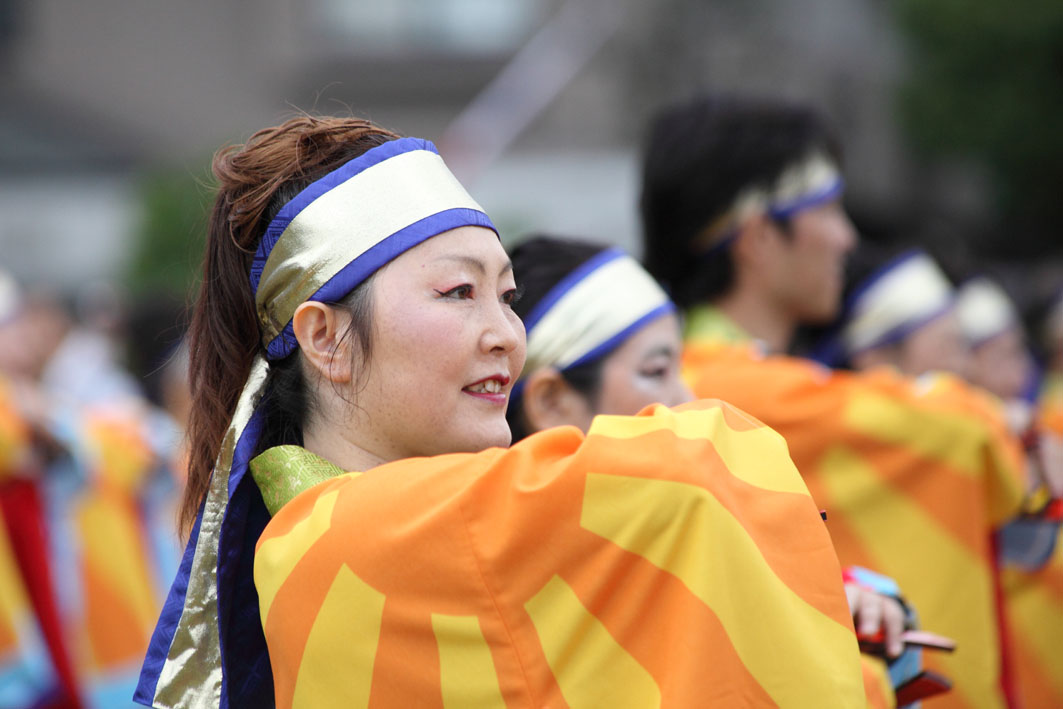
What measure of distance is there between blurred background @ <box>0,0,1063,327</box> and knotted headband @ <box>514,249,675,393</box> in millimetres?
7987

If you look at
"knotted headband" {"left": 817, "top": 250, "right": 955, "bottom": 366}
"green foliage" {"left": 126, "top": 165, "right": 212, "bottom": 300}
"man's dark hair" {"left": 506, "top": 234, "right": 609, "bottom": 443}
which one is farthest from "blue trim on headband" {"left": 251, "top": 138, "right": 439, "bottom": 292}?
"green foliage" {"left": 126, "top": 165, "right": 212, "bottom": 300}

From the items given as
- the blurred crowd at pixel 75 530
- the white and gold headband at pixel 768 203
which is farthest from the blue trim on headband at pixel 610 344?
the blurred crowd at pixel 75 530

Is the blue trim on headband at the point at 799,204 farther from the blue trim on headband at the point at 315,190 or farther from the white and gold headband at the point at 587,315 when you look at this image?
the blue trim on headband at the point at 315,190

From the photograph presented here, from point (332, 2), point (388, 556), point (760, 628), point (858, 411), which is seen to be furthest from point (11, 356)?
point (332, 2)

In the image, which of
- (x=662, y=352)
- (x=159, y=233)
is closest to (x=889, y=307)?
(x=662, y=352)

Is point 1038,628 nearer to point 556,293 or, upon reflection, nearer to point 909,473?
point 909,473

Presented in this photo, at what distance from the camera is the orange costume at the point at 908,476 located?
9.56ft

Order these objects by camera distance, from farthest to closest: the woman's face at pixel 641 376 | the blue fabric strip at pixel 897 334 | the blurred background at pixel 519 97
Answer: the blurred background at pixel 519 97, the blue fabric strip at pixel 897 334, the woman's face at pixel 641 376

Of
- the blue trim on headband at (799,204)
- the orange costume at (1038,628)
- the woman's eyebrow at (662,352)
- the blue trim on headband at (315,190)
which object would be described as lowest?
the orange costume at (1038,628)

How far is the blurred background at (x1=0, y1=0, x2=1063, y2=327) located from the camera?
13625 millimetres

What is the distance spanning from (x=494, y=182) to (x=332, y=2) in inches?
225

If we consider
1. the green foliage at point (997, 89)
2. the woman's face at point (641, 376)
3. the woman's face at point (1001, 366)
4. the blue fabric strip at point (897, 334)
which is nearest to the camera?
the woman's face at point (641, 376)

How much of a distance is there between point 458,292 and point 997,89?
507 inches

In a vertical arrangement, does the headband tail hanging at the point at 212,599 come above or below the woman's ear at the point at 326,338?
below
